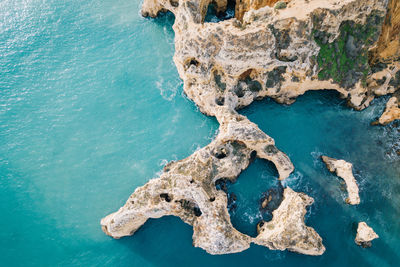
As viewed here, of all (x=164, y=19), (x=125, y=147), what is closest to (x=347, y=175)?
(x=125, y=147)

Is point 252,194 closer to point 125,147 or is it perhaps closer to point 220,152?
point 220,152

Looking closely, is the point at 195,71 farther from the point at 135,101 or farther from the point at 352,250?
the point at 352,250

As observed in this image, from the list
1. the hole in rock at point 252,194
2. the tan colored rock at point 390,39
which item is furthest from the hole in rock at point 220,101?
the tan colored rock at point 390,39

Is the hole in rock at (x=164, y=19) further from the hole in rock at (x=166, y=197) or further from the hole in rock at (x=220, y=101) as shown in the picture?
the hole in rock at (x=166, y=197)

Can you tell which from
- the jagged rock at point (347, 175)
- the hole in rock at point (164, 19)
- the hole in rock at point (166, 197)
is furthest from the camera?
the hole in rock at point (164, 19)

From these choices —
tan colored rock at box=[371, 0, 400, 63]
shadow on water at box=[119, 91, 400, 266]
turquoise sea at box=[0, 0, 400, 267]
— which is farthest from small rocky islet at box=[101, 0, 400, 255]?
turquoise sea at box=[0, 0, 400, 267]
